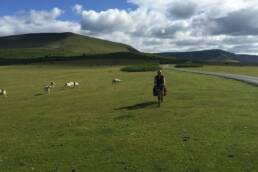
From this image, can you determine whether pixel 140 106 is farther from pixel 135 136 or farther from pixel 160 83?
pixel 135 136

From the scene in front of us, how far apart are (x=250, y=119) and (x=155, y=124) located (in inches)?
222

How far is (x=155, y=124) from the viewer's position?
25891 millimetres

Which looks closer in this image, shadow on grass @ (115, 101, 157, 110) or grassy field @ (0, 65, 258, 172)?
grassy field @ (0, 65, 258, 172)

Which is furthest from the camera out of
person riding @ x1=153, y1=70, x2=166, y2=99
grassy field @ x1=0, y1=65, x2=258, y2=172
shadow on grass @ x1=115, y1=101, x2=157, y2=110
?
person riding @ x1=153, y1=70, x2=166, y2=99

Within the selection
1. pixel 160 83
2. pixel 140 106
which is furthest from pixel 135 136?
pixel 160 83

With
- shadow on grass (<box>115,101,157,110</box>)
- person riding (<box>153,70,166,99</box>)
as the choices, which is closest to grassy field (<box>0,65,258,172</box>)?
shadow on grass (<box>115,101,157,110</box>)

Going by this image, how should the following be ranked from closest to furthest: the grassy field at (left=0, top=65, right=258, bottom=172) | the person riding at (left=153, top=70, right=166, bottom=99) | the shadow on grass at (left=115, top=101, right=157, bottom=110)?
the grassy field at (left=0, top=65, right=258, bottom=172), the shadow on grass at (left=115, top=101, right=157, bottom=110), the person riding at (left=153, top=70, right=166, bottom=99)

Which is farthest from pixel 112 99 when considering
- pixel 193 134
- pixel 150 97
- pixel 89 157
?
pixel 89 157

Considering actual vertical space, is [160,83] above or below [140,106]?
above

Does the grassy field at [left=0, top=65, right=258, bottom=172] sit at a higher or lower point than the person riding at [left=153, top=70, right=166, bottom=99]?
lower

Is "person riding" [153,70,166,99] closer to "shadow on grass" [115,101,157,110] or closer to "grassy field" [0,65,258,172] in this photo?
"grassy field" [0,65,258,172]

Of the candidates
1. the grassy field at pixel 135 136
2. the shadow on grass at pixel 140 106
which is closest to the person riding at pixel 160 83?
the grassy field at pixel 135 136

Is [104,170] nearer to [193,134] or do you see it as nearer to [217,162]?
[217,162]

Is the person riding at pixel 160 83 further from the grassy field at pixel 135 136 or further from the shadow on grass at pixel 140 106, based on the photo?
the shadow on grass at pixel 140 106
